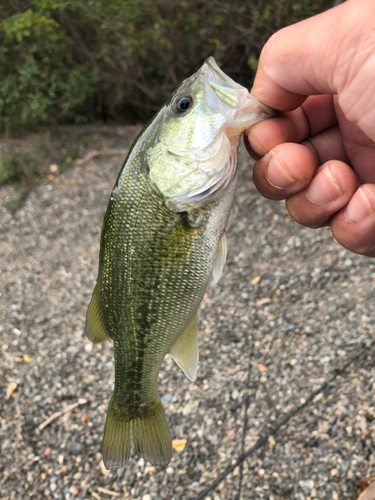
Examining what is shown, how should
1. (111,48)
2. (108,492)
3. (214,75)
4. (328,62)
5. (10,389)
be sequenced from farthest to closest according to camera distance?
(111,48) → (10,389) → (108,492) → (214,75) → (328,62)

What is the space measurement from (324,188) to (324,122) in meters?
0.54

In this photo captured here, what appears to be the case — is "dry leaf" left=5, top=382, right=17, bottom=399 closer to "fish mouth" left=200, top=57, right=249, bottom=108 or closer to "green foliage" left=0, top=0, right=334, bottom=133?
"fish mouth" left=200, top=57, right=249, bottom=108

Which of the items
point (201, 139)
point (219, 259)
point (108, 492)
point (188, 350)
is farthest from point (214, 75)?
point (108, 492)

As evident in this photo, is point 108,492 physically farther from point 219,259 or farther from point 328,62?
point 328,62

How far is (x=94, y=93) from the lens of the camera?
6699 millimetres

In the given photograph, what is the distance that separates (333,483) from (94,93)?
6496 millimetres

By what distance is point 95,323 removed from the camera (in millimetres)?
1817

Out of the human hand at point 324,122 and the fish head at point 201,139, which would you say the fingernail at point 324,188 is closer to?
the human hand at point 324,122

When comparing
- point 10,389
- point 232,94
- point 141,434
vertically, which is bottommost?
point 10,389

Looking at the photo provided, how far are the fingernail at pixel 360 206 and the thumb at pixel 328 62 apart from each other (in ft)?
0.80

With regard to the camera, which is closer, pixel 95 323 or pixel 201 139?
pixel 201 139

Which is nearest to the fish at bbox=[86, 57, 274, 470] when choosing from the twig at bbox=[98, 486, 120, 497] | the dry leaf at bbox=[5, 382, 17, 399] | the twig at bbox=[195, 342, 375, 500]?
the twig at bbox=[195, 342, 375, 500]

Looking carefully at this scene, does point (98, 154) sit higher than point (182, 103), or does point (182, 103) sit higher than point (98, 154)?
point (182, 103)

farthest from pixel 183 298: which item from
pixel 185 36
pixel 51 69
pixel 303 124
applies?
pixel 51 69
